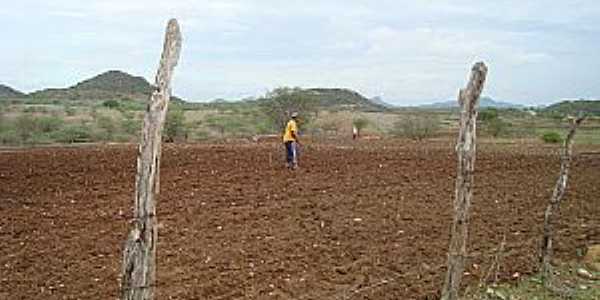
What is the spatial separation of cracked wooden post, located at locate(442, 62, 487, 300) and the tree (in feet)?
136

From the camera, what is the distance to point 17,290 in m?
8.56

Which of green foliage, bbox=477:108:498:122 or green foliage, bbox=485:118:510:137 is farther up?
green foliage, bbox=477:108:498:122

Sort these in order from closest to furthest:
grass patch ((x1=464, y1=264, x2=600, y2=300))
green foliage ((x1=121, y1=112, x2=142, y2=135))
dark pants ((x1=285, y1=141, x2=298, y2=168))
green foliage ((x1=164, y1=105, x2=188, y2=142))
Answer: grass patch ((x1=464, y1=264, x2=600, y2=300)), dark pants ((x1=285, y1=141, x2=298, y2=168)), green foliage ((x1=164, y1=105, x2=188, y2=142)), green foliage ((x1=121, y1=112, x2=142, y2=135))

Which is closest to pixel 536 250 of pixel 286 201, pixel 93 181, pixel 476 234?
pixel 476 234

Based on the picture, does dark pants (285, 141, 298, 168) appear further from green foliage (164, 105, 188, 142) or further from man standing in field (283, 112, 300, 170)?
green foliage (164, 105, 188, 142)

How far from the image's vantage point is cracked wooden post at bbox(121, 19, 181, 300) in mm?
4809

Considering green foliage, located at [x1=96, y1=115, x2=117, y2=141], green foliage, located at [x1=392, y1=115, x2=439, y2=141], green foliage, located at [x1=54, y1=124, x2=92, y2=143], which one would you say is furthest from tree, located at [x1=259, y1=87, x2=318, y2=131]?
green foliage, located at [x1=54, y1=124, x2=92, y2=143]

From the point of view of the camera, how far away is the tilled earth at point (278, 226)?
8930mm

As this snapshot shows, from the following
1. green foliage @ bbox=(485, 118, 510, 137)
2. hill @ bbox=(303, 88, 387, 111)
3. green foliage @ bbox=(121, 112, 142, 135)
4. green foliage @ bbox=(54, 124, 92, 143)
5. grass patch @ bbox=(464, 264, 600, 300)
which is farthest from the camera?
hill @ bbox=(303, 88, 387, 111)

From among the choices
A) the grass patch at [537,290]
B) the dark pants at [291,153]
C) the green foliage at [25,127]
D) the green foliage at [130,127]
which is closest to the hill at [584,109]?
the grass patch at [537,290]

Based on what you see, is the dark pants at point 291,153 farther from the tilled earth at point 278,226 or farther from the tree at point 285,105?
the tree at point 285,105

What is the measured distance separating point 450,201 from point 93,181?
8.60 m

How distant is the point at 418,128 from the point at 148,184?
4284cm

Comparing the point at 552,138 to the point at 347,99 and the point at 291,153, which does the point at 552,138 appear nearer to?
the point at 291,153
